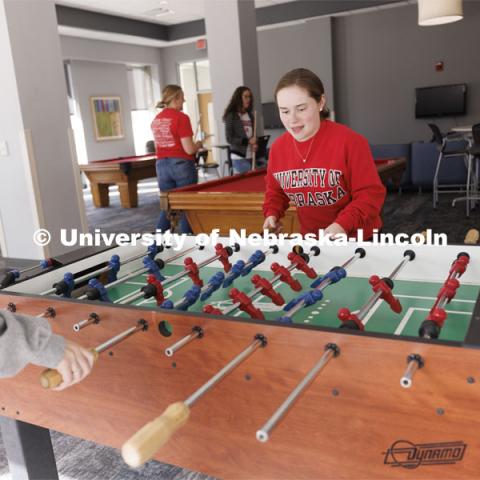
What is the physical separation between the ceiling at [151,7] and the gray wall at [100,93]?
133cm

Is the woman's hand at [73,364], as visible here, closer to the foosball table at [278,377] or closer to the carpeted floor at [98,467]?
the foosball table at [278,377]

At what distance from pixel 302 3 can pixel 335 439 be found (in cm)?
→ 944

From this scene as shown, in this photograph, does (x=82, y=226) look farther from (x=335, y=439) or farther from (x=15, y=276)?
(x=335, y=439)

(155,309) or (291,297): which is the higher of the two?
(155,309)

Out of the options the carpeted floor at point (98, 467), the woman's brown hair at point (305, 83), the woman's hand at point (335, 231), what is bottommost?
the carpeted floor at point (98, 467)

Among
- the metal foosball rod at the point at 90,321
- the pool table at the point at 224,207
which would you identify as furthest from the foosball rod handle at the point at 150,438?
the pool table at the point at 224,207

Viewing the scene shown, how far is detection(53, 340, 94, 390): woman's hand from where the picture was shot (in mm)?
1015

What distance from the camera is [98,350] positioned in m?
1.10

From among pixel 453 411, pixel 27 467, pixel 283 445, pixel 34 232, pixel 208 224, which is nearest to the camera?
pixel 453 411

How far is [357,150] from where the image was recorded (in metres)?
2.13

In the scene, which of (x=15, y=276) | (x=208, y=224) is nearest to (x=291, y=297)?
(x=15, y=276)

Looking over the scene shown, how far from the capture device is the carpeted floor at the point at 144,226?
6.35 feet

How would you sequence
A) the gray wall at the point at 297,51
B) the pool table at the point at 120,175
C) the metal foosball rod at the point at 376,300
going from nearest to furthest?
the metal foosball rod at the point at 376,300, the pool table at the point at 120,175, the gray wall at the point at 297,51

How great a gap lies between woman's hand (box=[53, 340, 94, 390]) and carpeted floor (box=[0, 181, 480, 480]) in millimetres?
1016
